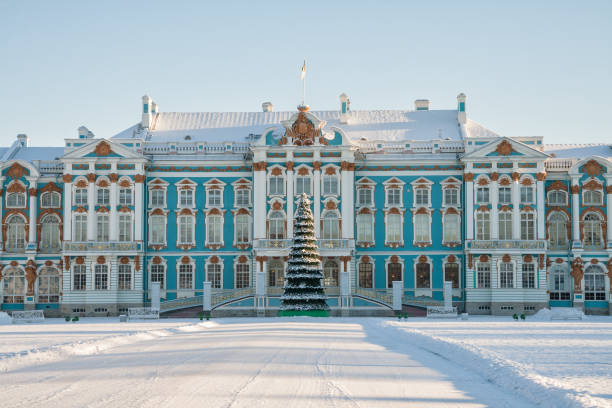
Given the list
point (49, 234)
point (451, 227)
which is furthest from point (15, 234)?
point (451, 227)

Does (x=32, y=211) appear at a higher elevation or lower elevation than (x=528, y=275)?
higher

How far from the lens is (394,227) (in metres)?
57.3

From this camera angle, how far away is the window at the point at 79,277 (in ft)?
180

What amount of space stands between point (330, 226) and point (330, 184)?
2.83 m

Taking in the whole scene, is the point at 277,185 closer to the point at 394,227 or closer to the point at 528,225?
the point at 394,227

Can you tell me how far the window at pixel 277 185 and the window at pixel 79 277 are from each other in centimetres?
1355

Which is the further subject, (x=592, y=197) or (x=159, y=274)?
(x=159, y=274)

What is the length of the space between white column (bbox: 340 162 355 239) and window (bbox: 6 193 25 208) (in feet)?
72.1

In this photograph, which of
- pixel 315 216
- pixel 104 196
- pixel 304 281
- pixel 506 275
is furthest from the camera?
pixel 104 196

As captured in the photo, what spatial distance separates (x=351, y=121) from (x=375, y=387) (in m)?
49.6

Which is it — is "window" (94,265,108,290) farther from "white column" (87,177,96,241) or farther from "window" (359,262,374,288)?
"window" (359,262,374,288)

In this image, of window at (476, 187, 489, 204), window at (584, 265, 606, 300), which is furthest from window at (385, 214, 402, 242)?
window at (584, 265, 606, 300)

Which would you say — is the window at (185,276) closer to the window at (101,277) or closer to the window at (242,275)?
the window at (242,275)

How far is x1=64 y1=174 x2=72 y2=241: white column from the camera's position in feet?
181
